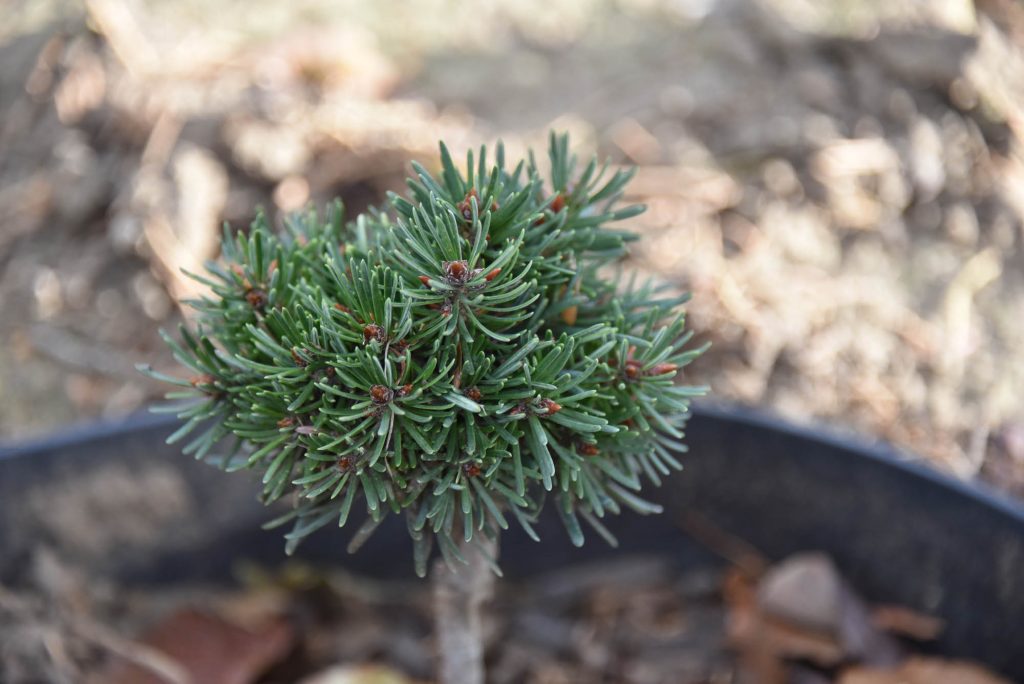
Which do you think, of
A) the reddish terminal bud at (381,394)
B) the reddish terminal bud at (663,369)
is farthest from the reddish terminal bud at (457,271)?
the reddish terminal bud at (663,369)

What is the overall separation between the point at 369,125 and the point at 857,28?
179 cm

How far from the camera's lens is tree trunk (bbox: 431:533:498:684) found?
1265mm

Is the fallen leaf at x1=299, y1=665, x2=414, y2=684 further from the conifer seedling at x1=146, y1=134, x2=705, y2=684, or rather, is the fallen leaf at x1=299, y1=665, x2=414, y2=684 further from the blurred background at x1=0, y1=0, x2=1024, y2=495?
the blurred background at x1=0, y1=0, x2=1024, y2=495

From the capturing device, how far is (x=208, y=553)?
1937 mm

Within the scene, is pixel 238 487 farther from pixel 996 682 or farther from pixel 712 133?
pixel 712 133

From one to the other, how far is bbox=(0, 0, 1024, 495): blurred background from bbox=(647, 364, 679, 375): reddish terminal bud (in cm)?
121

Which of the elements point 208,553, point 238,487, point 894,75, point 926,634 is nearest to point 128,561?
point 208,553

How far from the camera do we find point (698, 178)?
2709 mm

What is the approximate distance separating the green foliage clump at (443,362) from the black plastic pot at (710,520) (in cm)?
Result: 73

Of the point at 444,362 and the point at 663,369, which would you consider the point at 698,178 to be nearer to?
the point at 663,369

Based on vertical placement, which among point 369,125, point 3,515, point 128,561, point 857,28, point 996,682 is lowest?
point 996,682

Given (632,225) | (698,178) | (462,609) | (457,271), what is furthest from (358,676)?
(698,178)

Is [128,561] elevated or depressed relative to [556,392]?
depressed

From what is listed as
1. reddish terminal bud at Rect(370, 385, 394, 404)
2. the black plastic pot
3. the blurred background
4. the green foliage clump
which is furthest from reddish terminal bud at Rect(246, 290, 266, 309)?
the blurred background
